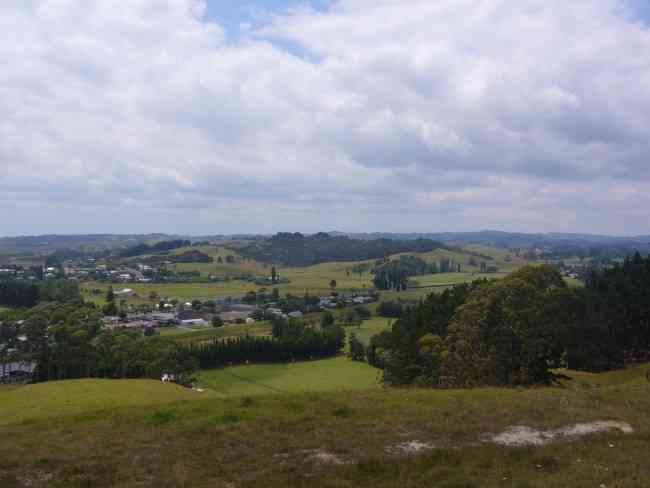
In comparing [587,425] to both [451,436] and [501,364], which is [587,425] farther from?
[501,364]

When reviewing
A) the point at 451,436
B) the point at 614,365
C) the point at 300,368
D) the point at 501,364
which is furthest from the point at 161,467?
the point at 300,368

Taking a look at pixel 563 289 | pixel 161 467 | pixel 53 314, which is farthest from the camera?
pixel 53 314

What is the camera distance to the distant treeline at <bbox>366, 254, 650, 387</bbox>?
3588cm

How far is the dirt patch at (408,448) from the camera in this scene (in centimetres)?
1414

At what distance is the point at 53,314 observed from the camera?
72.2m

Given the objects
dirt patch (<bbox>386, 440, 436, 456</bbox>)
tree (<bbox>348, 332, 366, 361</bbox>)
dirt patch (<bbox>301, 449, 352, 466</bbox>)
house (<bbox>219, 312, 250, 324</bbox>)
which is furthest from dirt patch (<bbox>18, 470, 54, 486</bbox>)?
house (<bbox>219, 312, 250, 324</bbox>)

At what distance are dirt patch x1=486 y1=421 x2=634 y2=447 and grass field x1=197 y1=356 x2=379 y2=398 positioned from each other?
52186 mm

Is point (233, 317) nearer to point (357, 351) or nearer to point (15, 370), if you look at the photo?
point (357, 351)

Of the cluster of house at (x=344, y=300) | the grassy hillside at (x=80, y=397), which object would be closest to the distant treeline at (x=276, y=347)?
the cluster of house at (x=344, y=300)

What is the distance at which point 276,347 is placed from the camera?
96500 millimetres

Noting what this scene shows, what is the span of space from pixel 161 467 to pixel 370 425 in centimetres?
603

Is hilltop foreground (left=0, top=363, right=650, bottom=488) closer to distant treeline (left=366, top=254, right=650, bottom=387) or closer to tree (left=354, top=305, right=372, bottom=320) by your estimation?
distant treeline (left=366, top=254, right=650, bottom=387)

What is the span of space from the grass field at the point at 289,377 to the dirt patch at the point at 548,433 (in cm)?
5219

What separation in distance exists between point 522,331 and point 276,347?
214 feet
